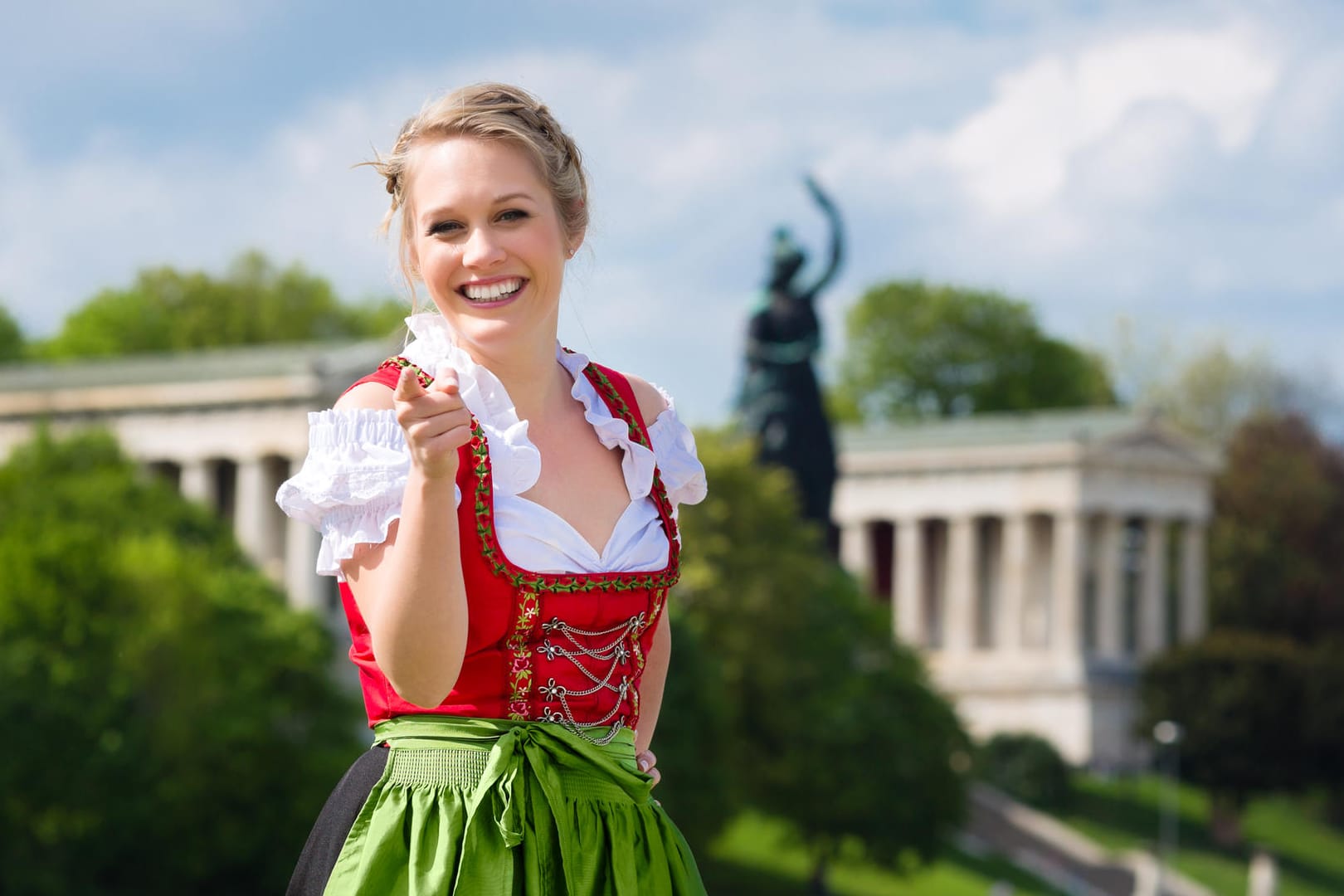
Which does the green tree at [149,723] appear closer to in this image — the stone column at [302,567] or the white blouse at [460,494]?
the stone column at [302,567]

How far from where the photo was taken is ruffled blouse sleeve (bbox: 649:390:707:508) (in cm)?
470

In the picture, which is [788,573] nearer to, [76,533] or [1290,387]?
[76,533]

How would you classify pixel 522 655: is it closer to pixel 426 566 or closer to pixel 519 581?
pixel 519 581

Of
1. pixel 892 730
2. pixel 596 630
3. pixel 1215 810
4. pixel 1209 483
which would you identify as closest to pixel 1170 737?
pixel 1215 810

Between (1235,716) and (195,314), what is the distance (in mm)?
39055

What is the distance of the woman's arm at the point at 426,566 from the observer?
3834 mm

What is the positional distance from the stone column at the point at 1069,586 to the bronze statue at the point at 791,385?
2827 cm

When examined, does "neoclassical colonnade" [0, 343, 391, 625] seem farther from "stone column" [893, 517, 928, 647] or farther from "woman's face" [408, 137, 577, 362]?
"woman's face" [408, 137, 577, 362]

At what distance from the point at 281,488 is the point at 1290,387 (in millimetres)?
89051

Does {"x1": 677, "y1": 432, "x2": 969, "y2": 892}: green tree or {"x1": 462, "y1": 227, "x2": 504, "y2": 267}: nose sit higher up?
{"x1": 462, "y1": 227, "x2": 504, "y2": 267}: nose

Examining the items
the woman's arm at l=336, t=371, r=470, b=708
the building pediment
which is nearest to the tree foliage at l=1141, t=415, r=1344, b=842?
the building pediment

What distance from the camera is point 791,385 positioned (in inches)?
2312

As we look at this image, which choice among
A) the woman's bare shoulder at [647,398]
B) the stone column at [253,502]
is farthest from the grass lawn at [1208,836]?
the woman's bare shoulder at [647,398]

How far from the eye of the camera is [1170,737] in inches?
2803
